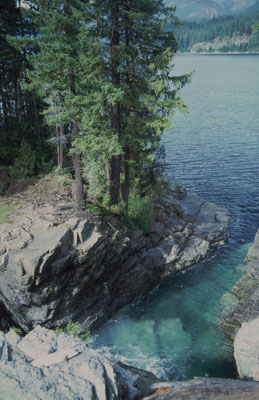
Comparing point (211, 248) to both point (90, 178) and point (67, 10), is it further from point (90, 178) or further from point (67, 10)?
point (67, 10)

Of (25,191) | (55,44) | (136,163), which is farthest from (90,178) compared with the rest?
(55,44)

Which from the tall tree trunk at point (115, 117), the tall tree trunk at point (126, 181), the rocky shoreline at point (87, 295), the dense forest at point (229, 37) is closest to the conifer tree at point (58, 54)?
the tall tree trunk at point (115, 117)

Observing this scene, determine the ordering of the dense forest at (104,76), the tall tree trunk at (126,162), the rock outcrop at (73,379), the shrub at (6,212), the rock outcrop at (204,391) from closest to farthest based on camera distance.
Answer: the rock outcrop at (73,379)
the rock outcrop at (204,391)
the dense forest at (104,76)
the tall tree trunk at (126,162)
the shrub at (6,212)

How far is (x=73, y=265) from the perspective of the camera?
16141mm

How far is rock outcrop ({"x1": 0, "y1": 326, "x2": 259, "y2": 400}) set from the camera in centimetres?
917

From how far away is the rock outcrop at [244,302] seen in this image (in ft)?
53.1

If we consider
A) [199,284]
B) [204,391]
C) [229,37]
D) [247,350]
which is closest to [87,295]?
[199,284]

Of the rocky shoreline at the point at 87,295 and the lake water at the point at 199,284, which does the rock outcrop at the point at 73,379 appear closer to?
the rocky shoreline at the point at 87,295

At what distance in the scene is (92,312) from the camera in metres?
16.9

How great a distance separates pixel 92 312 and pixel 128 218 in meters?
6.23

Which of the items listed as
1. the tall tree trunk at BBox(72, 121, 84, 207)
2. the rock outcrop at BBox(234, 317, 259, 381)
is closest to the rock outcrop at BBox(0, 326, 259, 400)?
the rock outcrop at BBox(234, 317, 259, 381)

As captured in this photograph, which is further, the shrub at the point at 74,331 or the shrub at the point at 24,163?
the shrub at the point at 24,163

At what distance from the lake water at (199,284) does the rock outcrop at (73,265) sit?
1.24m

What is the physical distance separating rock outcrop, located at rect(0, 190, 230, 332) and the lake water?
1.24 metres
